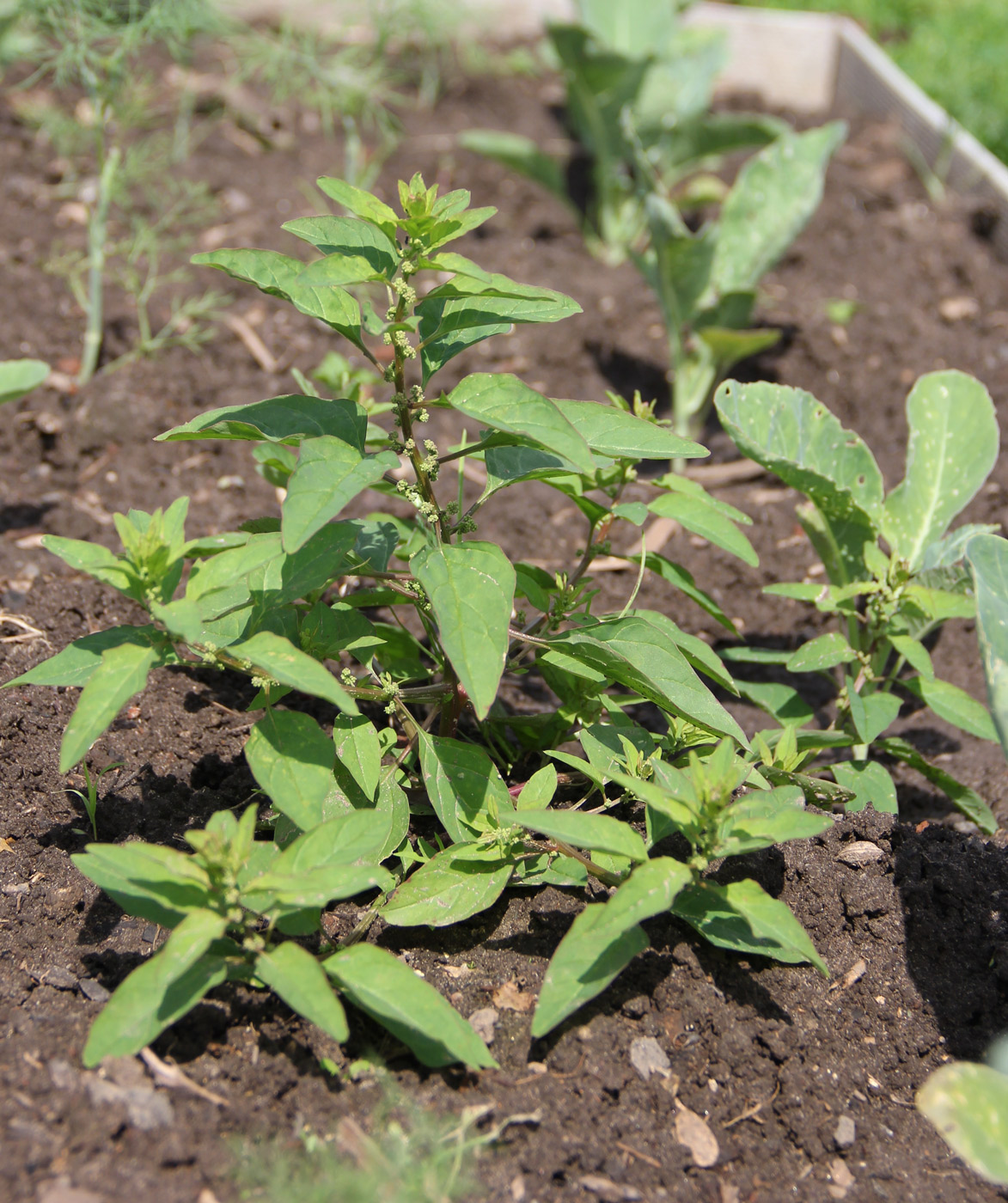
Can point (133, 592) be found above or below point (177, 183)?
Answer: above

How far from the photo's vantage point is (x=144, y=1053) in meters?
1.48

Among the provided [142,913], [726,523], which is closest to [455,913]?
[142,913]

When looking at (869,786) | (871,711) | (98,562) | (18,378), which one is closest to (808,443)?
(871,711)

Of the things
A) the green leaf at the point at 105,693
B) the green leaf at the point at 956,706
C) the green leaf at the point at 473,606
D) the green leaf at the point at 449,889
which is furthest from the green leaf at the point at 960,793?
the green leaf at the point at 105,693

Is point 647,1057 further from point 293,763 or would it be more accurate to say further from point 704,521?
point 704,521

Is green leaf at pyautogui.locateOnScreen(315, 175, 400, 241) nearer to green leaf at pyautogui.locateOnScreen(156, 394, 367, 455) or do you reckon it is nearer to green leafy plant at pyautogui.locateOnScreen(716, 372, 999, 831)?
green leaf at pyautogui.locateOnScreen(156, 394, 367, 455)

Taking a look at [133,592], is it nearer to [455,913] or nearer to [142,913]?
[142,913]

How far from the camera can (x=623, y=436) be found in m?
1.69

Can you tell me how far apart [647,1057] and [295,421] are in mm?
1222

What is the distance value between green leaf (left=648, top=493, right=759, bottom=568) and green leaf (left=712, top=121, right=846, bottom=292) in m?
1.81

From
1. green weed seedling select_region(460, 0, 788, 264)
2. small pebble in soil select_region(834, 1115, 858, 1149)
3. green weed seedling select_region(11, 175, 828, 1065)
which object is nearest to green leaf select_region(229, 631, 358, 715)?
green weed seedling select_region(11, 175, 828, 1065)

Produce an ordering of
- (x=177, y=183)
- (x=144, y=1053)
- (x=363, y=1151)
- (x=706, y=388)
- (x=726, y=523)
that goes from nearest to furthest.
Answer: (x=363, y=1151) < (x=144, y=1053) < (x=726, y=523) < (x=706, y=388) < (x=177, y=183)

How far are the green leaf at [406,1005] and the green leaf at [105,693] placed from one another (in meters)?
0.48

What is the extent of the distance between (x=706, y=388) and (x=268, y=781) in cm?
260
